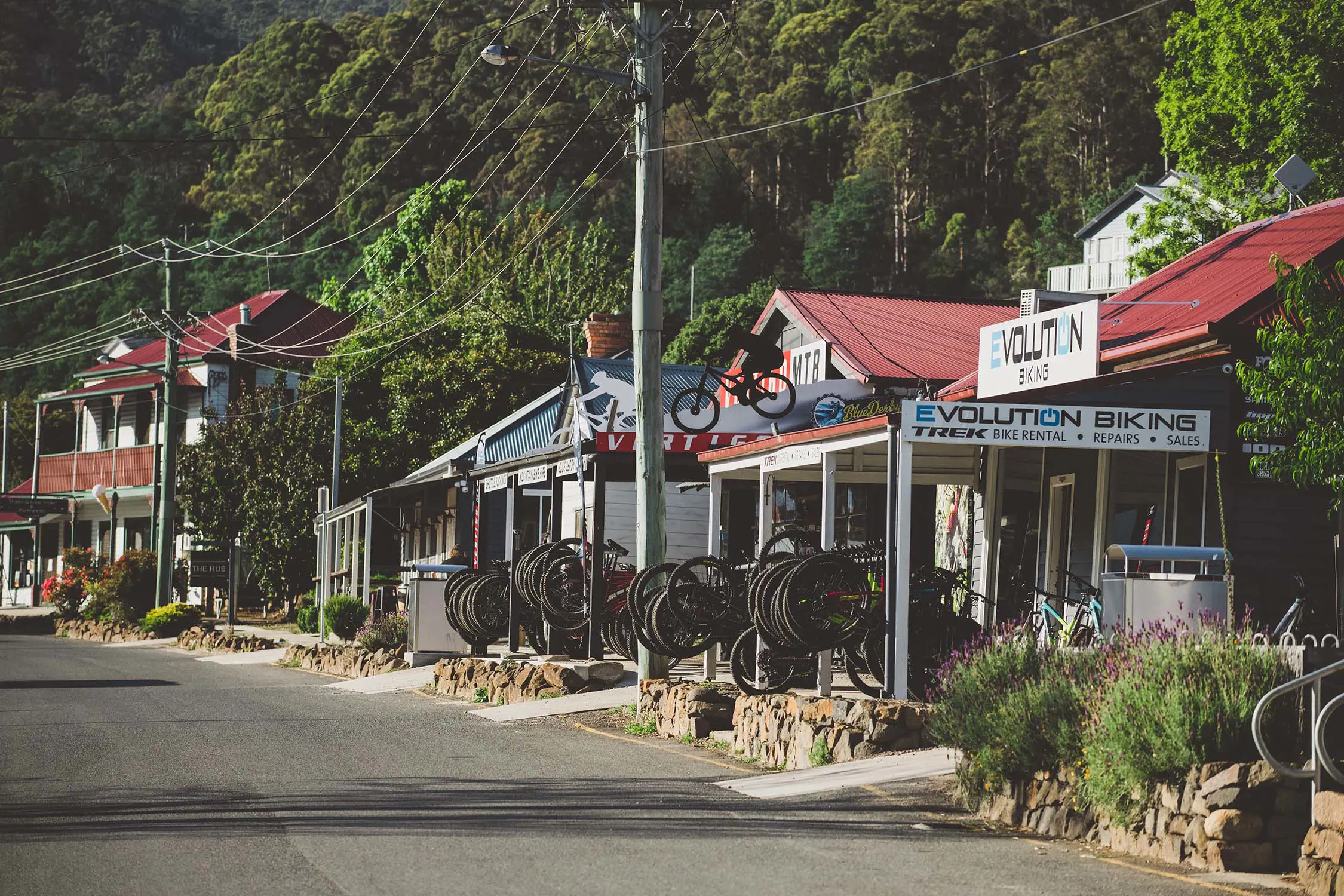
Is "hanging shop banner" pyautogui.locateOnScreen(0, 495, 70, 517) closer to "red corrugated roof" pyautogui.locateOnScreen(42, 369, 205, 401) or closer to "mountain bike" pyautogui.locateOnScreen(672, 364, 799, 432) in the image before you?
"red corrugated roof" pyautogui.locateOnScreen(42, 369, 205, 401)

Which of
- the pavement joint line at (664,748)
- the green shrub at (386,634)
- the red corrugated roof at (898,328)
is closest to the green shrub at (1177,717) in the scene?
the pavement joint line at (664,748)

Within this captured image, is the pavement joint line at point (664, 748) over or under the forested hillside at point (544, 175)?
under

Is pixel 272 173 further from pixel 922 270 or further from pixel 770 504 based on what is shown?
pixel 770 504

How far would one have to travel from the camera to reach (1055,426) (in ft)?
45.0

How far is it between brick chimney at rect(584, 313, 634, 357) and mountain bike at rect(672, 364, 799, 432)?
15.6 metres

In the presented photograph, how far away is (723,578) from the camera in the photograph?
16.9 meters

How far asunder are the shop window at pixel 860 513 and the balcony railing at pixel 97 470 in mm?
33873

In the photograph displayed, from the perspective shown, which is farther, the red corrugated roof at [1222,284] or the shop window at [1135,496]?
the shop window at [1135,496]

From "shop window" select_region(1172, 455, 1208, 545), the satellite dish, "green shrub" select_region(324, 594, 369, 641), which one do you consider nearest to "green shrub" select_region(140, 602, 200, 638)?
"green shrub" select_region(324, 594, 369, 641)

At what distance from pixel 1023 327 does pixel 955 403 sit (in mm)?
2337

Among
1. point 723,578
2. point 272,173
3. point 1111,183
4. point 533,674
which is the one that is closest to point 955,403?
point 723,578

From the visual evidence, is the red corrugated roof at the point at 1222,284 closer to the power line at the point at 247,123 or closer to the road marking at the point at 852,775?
the road marking at the point at 852,775

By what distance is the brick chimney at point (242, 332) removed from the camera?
54812 millimetres

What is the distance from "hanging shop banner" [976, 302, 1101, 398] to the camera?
14484 mm
